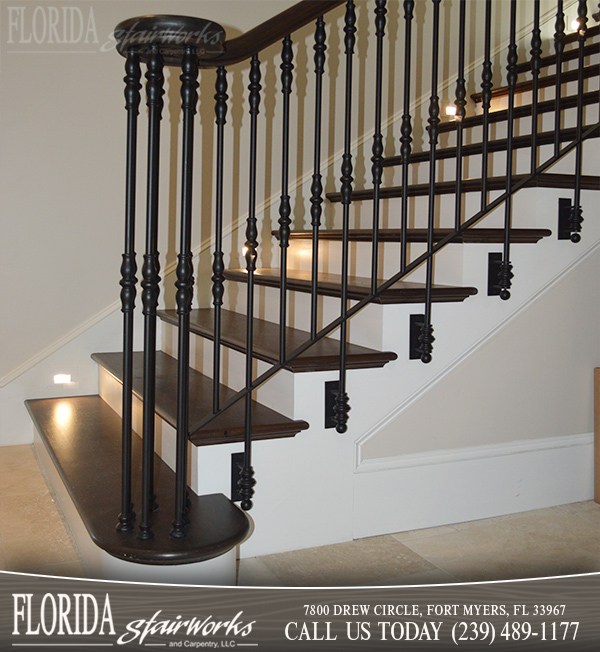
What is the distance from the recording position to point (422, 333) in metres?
2.24

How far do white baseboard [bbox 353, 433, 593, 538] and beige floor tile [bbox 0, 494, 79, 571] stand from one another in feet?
2.91

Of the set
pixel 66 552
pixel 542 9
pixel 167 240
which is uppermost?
pixel 542 9

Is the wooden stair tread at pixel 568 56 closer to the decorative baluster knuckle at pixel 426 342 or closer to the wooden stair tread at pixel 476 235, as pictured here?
the wooden stair tread at pixel 476 235

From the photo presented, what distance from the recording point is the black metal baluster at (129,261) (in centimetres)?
169

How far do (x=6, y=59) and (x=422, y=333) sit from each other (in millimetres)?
2176

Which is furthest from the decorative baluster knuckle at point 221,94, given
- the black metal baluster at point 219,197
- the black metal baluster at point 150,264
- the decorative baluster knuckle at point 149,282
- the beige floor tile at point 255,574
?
the beige floor tile at point 255,574

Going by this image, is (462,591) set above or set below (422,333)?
below

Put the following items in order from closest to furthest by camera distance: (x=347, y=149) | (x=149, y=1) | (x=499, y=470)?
1. (x=347, y=149)
2. (x=499, y=470)
3. (x=149, y=1)

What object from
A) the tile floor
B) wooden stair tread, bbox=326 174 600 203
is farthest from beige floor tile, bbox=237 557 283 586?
wooden stair tread, bbox=326 174 600 203

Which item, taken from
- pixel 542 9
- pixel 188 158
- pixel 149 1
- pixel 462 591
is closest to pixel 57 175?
pixel 149 1

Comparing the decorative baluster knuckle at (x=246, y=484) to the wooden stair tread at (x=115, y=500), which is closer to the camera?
the wooden stair tread at (x=115, y=500)

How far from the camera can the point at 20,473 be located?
2.76m

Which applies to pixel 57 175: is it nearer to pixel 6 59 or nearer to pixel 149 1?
pixel 6 59

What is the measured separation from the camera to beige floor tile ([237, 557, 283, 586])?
1.91 meters
